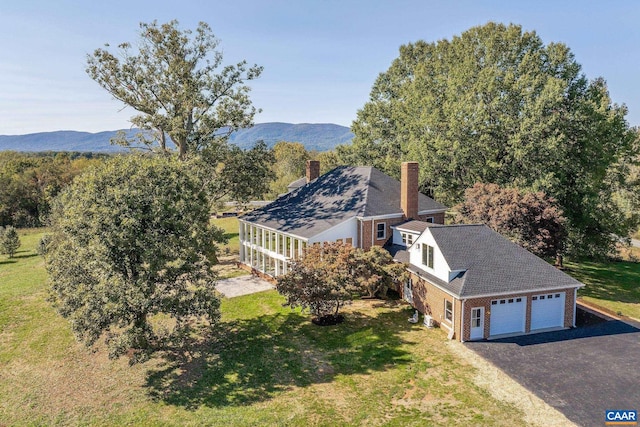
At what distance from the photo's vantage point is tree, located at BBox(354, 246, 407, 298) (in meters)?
20.8

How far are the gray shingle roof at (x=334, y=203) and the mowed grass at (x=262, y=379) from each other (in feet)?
22.6

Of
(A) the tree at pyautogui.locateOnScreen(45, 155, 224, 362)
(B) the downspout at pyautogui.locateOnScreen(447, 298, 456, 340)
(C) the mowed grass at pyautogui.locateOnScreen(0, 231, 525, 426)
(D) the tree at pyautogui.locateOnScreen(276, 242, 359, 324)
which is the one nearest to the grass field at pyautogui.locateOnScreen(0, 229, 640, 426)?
(C) the mowed grass at pyautogui.locateOnScreen(0, 231, 525, 426)

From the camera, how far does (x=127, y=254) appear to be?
15.5 meters

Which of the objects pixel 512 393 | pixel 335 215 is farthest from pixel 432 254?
pixel 335 215

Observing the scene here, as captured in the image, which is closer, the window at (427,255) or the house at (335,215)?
the window at (427,255)

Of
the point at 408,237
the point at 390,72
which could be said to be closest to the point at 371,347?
the point at 408,237

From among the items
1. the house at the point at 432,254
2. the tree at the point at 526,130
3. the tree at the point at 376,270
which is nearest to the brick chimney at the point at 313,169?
the house at the point at 432,254

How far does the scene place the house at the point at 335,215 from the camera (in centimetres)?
2535

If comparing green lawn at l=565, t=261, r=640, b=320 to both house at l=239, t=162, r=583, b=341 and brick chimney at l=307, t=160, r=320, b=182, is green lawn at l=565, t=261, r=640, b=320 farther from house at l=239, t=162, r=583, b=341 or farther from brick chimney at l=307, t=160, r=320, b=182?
brick chimney at l=307, t=160, r=320, b=182

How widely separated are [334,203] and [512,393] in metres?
17.1

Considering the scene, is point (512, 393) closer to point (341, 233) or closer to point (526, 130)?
point (341, 233)

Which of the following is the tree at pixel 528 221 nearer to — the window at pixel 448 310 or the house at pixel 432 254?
the house at pixel 432 254

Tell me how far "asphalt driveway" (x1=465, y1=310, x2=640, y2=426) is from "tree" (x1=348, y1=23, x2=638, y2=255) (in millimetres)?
12682

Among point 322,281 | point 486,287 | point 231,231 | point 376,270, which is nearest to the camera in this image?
point 486,287
